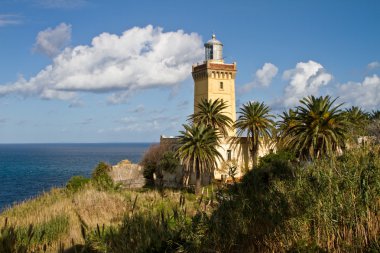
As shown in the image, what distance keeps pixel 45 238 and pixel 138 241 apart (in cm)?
474

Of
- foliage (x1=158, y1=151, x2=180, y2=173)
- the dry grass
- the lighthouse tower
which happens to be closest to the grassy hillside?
the dry grass

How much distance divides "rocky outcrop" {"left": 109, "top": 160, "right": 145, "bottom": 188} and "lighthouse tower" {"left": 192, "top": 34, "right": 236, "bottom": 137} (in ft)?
35.0

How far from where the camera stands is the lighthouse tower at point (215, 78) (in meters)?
48.5

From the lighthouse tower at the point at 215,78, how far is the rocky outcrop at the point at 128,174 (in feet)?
35.0

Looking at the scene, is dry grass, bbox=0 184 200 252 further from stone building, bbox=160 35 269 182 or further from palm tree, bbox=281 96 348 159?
stone building, bbox=160 35 269 182

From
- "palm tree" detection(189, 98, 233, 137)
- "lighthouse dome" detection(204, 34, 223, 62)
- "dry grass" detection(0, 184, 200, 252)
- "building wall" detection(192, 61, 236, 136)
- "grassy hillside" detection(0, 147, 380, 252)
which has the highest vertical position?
"lighthouse dome" detection(204, 34, 223, 62)

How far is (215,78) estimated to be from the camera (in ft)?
161

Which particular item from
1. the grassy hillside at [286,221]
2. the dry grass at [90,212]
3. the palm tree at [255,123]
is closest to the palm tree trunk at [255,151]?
the palm tree at [255,123]

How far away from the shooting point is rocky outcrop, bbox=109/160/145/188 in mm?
48659

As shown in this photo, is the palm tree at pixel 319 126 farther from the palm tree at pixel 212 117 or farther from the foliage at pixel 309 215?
the foliage at pixel 309 215

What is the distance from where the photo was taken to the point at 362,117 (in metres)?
44.1

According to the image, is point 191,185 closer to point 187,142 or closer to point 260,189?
point 187,142

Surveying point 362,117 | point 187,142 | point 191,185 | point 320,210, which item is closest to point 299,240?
point 320,210

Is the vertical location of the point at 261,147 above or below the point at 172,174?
above
